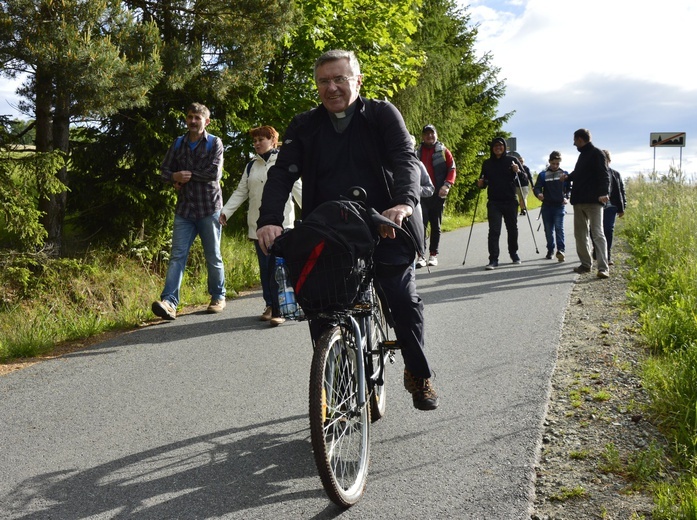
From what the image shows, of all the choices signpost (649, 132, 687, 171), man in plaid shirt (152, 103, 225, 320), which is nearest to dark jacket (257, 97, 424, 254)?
man in plaid shirt (152, 103, 225, 320)

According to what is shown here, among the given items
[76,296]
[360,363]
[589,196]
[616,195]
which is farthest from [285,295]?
→ [616,195]

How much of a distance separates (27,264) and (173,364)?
10.5ft

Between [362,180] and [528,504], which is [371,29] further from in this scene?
[528,504]

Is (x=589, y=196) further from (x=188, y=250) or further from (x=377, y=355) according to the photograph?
(x=377, y=355)

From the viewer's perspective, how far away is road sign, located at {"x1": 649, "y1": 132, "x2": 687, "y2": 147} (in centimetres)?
2680

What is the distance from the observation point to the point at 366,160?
3.80 m

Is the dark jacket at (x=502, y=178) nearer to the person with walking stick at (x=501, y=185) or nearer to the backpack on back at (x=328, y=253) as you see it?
the person with walking stick at (x=501, y=185)

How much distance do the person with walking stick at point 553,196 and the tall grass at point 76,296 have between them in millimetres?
6118

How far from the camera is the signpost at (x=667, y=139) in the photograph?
26.8 meters

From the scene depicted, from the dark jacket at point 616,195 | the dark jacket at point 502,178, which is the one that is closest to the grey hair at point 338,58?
the dark jacket at point 502,178

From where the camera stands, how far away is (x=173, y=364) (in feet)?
19.8

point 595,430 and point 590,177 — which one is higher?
point 590,177

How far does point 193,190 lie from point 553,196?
25.1ft

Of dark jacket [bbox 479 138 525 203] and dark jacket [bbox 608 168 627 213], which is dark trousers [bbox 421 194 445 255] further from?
dark jacket [bbox 608 168 627 213]
